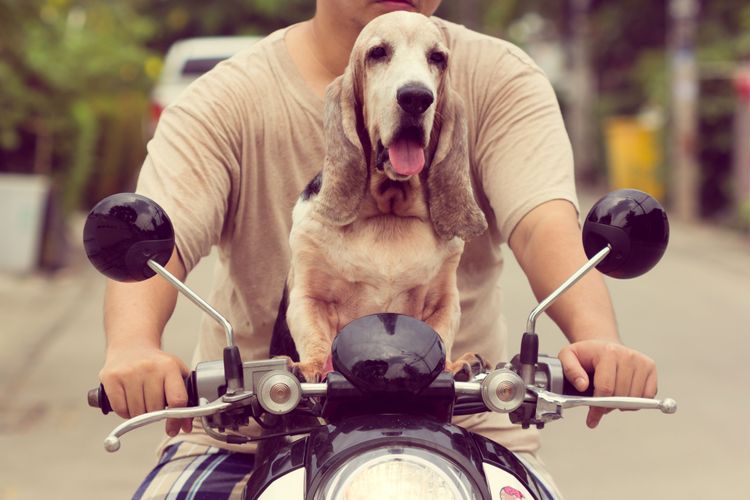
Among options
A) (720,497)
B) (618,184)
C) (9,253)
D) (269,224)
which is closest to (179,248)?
(269,224)

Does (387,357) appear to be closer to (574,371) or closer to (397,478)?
(397,478)

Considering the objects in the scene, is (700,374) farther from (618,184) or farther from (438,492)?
(618,184)

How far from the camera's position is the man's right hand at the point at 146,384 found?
206cm

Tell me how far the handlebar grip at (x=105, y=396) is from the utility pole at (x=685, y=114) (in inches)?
636

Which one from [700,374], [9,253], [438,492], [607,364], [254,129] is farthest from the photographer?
[9,253]

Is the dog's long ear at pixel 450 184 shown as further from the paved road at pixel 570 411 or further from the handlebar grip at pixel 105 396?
the paved road at pixel 570 411

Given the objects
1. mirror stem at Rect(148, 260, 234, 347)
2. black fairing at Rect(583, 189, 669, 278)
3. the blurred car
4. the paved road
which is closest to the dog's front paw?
black fairing at Rect(583, 189, 669, 278)

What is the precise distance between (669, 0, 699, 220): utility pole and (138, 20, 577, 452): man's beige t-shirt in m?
15.3

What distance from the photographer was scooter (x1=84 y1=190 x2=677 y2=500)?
5.95ft

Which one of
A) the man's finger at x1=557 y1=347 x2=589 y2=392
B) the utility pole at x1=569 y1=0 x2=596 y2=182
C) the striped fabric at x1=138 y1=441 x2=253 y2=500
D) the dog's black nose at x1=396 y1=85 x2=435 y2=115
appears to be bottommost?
the striped fabric at x1=138 y1=441 x2=253 y2=500

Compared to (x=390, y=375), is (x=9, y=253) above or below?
above

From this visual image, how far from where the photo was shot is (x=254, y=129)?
2.70m

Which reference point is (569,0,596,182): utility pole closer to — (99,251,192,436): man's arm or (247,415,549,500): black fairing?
(99,251,192,436): man's arm

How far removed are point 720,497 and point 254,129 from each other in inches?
169
